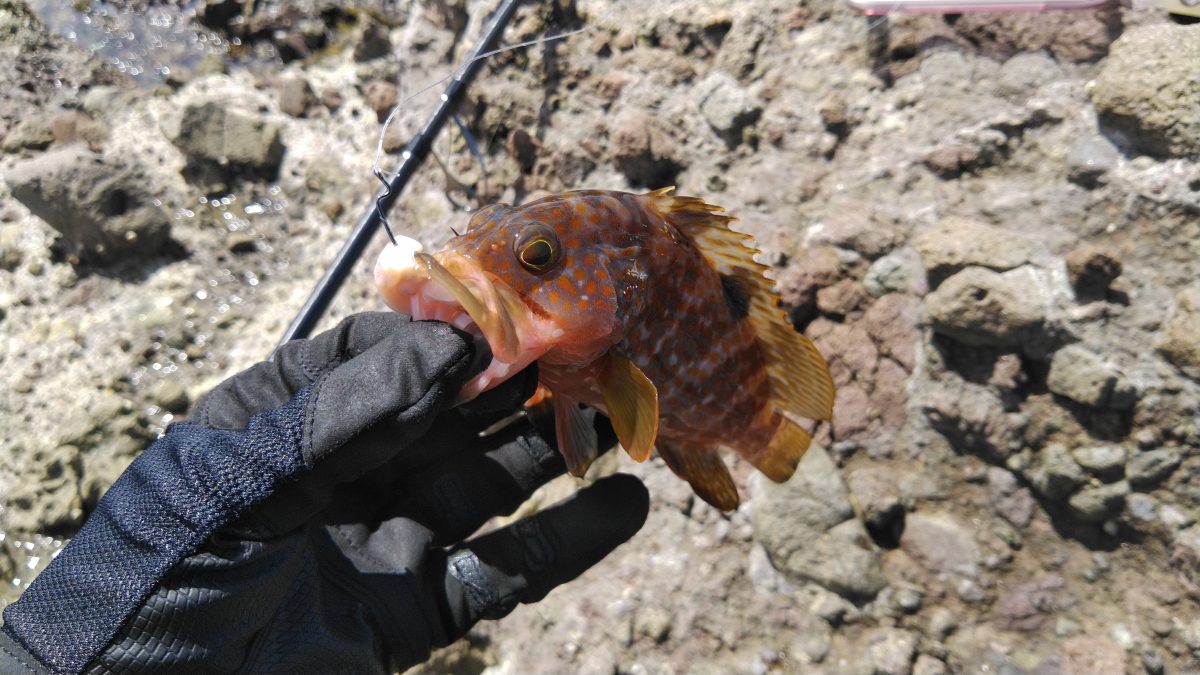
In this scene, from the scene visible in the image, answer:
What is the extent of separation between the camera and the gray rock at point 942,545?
9.83ft

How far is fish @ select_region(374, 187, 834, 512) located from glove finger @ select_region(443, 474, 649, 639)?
282 millimetres

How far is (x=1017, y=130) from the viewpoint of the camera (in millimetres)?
3213

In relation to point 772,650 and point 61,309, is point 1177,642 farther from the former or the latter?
point 61,309

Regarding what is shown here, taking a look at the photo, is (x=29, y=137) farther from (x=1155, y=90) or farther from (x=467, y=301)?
(x=1155, y=90)

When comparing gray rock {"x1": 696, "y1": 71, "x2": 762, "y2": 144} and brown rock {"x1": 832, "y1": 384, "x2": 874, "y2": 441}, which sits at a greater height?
gray rock {"x1": 696, "y1": 71, "x2": 762, "y2": 144}

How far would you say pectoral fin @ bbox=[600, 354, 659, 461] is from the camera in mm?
2252

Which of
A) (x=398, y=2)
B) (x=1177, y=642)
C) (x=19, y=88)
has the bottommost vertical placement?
(x=1177, y=642)

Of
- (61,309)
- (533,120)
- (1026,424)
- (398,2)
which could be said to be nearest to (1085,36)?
(1026,424)

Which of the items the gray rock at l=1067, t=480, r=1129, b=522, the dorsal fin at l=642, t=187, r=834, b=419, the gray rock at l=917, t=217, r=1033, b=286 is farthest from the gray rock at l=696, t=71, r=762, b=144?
the gray rock at l=1067, t=480, r=1129, b=522

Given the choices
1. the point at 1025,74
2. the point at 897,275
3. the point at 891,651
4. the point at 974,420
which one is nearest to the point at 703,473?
the point at 891,651

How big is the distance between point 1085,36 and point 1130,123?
0.45 metres

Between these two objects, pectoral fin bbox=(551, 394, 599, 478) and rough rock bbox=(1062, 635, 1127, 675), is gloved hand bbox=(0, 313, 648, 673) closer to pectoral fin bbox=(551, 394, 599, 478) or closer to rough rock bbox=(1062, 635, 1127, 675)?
pectoral fin bbox=(551, 394, 599, 478)

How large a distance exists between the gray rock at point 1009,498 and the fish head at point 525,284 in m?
1.69

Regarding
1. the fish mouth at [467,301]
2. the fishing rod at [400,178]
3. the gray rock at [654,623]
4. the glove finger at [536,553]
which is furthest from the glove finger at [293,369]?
the gray rock at [654,623]
